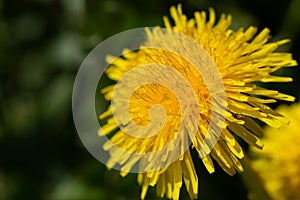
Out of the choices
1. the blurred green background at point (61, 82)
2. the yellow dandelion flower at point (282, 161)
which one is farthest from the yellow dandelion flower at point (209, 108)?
the blurred green background at point (61, 82)

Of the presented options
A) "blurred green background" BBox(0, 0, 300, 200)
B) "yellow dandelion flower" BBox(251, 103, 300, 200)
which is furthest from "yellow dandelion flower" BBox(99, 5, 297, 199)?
"blurred green background" BBox(0, 0, 300, 200)

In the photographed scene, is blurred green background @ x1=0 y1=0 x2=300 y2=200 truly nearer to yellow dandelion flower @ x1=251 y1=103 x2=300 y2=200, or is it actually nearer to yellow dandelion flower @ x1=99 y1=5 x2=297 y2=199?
yellow dandelion flower @ x1=251 y1=103 x2=300 y2=200

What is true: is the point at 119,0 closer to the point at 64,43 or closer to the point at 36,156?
the point at 64,43

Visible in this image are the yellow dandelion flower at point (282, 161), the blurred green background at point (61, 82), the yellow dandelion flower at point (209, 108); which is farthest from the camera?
the blurred green background at point (61, 82)

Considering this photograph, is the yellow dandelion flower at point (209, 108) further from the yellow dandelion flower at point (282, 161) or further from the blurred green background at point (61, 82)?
the blurred green background at point (61, 82)

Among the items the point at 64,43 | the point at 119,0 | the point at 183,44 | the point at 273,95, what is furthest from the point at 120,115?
the point at 64,43
